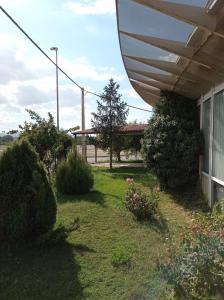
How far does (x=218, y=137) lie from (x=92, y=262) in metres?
4.22

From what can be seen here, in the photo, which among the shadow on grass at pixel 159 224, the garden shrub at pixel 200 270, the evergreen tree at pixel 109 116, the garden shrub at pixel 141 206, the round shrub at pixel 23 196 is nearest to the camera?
the garden shrub at pixel 200 270

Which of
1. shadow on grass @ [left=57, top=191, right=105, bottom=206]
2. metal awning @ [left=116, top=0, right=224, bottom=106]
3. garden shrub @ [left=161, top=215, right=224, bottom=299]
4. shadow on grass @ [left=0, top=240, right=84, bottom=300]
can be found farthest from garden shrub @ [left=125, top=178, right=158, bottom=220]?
garden shrub @ [left=161, top=215, right=224, bottom=299]

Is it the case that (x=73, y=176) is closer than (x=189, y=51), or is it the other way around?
(x=189, y=51)

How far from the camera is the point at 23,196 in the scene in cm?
628

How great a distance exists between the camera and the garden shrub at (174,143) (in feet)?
38.7

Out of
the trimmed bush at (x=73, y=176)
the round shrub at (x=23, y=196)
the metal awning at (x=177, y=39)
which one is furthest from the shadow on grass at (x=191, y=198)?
the round shrub at (x=23, y=196)

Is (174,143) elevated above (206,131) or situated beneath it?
situated beneath

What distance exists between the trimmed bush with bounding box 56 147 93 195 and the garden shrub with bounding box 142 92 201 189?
73.7 inches

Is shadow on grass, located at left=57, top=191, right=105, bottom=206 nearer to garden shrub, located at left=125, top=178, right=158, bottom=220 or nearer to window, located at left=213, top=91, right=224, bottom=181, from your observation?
garden shrub, located at left=125, top=178, right=158, bottom=220

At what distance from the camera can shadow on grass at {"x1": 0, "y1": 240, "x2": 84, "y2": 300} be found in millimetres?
4961

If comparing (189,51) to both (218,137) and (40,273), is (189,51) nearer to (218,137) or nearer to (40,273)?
(218,137)

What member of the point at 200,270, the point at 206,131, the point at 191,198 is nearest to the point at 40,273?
the point at 200,270

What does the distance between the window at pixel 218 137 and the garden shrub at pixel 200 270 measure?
4.86 meters

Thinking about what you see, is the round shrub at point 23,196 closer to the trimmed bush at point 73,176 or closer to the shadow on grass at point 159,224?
the shadow on grass at point 159,224
